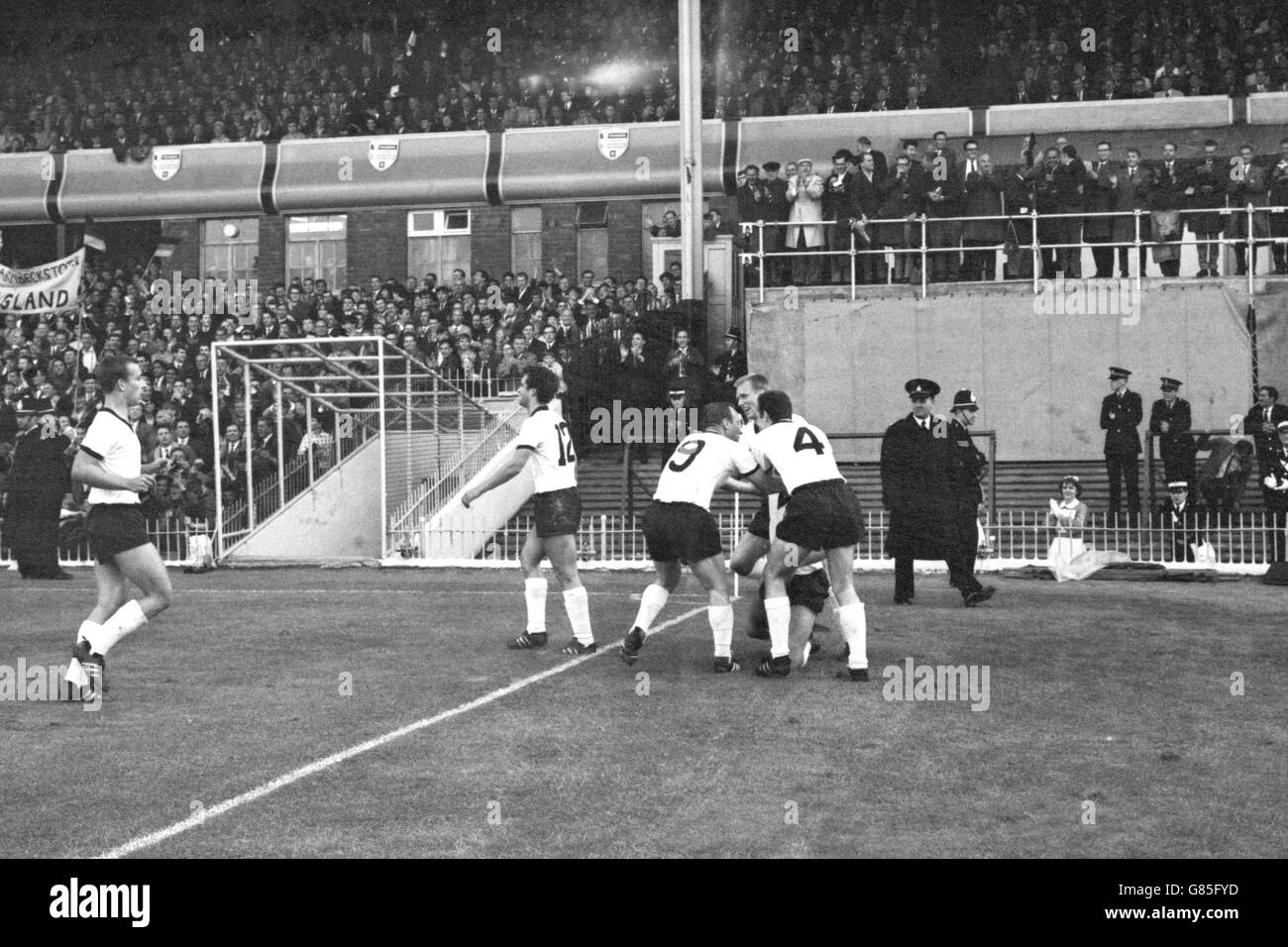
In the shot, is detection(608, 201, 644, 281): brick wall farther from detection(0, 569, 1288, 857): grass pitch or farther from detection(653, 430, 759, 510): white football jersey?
detection(653, 430, 759, 510): white football jersey

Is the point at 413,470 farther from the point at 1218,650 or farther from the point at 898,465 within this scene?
the point at 1218,650

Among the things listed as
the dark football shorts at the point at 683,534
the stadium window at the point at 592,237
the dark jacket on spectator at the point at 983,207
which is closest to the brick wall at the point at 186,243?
the stadium window at the point at 592,237

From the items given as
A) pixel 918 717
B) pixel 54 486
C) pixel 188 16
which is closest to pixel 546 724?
pixel 918 717

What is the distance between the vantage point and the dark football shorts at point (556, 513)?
435 inches

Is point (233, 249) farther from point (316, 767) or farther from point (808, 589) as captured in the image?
point (316, 767)

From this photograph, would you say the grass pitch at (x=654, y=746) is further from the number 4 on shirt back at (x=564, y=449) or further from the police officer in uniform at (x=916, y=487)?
the number 4 on shirt back at (x=564, y=449)

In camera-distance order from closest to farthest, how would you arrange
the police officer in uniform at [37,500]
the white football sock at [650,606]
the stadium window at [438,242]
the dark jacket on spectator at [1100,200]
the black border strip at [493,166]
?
the white football sock at [650,606] < the police officer in uniform at [37,500] < the dark jacket on spectator at [1100,200] < the black border strip at [493,166] < the stadium window at [438,242]

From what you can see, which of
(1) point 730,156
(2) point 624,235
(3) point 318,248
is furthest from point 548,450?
(3) point 318,248

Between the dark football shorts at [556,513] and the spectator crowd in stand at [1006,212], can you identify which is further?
the spectator crowd in stand at [1006,212]

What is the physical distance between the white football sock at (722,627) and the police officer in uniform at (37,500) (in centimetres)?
1115

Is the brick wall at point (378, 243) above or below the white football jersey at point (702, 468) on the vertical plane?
above

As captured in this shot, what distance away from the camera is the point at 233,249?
127 feet
